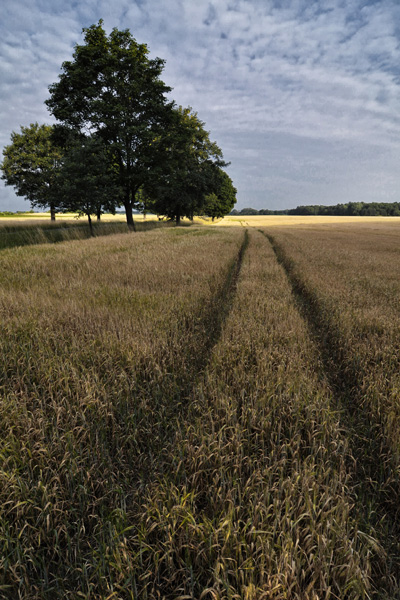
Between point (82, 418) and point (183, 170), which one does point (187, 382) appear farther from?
point (183, 170)

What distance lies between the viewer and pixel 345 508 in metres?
1.53

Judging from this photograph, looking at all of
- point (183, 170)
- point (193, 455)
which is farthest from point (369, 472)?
point (183, 170)

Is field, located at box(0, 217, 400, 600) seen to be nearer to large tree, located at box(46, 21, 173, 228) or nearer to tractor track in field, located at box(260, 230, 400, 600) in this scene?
tractor track in field, located at box(260, 230, 400, 600)

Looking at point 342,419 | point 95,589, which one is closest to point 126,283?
point 342,419

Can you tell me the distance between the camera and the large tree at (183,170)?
26609 millimetres

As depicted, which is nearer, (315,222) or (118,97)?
(118,97)

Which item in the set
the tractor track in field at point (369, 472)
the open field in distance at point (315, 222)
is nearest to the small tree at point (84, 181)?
the tractor track in field at point (369, 472)

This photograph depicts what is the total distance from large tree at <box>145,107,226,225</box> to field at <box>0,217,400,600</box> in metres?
24.8

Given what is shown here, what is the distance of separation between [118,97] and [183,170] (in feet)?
29.3

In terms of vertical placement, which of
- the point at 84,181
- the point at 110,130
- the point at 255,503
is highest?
the point at 110,130

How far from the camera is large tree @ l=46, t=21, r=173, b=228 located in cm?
2239

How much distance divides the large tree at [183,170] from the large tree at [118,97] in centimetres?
132

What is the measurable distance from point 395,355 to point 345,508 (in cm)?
263

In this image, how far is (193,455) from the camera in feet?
6.28
